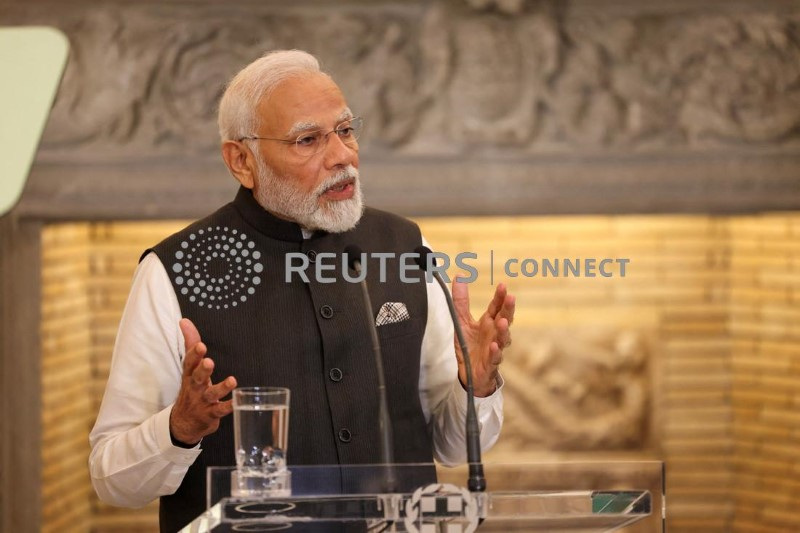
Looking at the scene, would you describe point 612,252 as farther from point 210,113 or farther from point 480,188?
point 210,113

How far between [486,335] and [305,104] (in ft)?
2.07

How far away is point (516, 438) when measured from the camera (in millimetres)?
4445

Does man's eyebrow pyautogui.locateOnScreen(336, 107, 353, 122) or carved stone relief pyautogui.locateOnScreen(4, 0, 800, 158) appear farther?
carved stone relief pyautogui.locateOnScreen(4, 0, 800, 158)

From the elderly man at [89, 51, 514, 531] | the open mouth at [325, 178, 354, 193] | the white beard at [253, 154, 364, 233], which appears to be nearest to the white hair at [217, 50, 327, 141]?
the elderly man at [89, 51, 514, 531]

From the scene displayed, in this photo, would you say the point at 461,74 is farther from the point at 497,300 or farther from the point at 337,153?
the point at 497,300

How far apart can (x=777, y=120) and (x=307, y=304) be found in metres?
2.28

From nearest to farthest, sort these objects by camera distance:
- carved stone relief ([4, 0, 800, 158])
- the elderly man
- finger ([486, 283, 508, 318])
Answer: finger ([486, 283, 508, 318])
the elderly man
carved stone relief ([4, 0, 800, 158])

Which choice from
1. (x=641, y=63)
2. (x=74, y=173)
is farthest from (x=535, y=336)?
(x=74, y=173)

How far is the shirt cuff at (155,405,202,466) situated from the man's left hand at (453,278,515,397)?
53 cm

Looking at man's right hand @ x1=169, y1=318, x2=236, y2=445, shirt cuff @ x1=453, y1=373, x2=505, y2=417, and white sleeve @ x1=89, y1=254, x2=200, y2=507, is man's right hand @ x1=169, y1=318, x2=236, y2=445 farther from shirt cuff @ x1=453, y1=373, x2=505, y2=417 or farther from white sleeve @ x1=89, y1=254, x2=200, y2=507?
shirt cuff @ x1=453, y1=373, x2=505, y2=417

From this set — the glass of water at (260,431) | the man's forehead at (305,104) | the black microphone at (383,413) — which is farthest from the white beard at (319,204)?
the glass of water at (260,431)

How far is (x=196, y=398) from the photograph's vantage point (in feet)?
6.70

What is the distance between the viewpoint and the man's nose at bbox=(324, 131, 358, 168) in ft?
8.05

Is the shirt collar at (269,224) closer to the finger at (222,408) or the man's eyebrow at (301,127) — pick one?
the man's eyebrow at (301,127)
